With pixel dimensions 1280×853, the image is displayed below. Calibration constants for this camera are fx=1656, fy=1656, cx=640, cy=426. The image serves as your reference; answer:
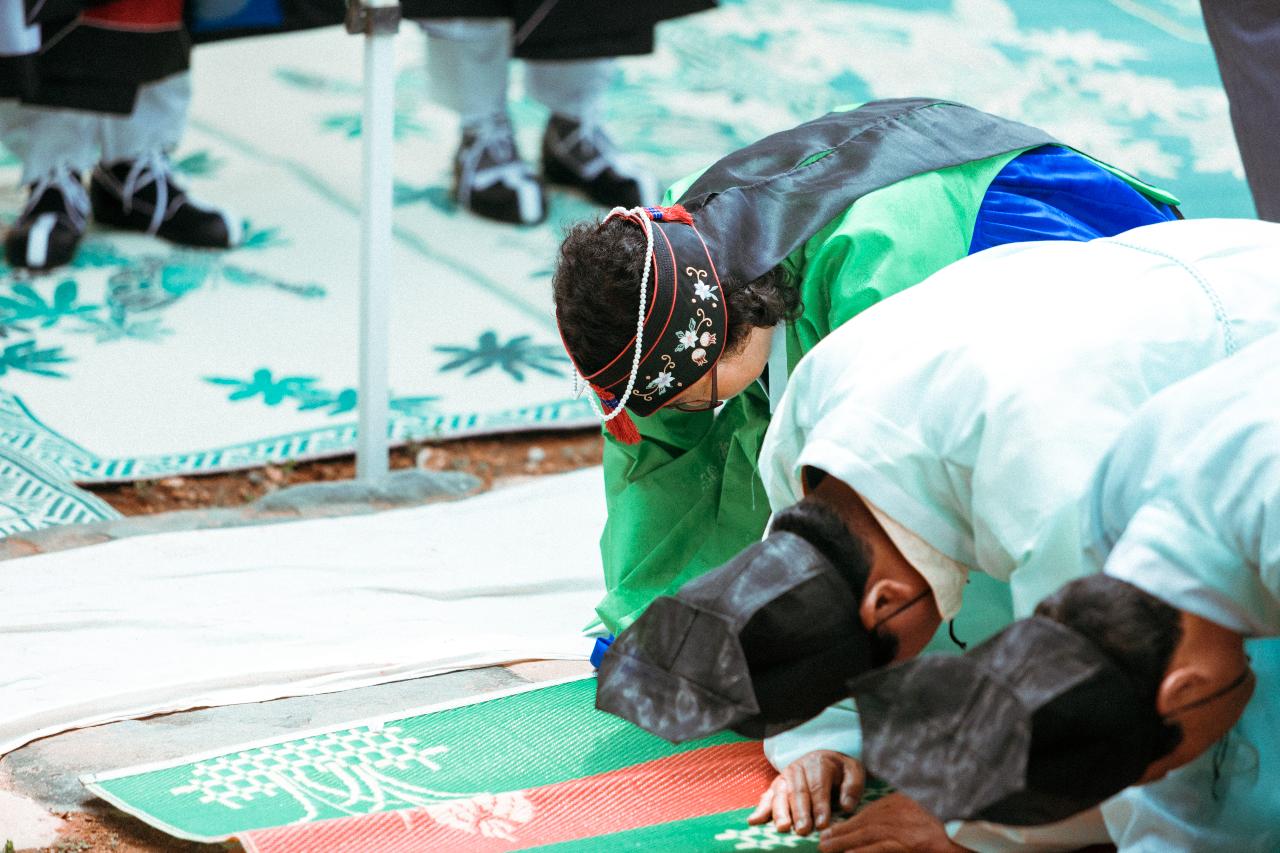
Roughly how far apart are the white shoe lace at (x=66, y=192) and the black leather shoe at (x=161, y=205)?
0.11 m

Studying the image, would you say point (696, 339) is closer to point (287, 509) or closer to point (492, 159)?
point (287, 509)

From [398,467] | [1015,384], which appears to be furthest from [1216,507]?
[398,467]

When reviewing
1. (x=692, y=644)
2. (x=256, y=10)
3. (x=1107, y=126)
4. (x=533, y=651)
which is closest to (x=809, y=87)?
(x=1107, y=126)

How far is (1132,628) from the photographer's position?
1539 millimetres

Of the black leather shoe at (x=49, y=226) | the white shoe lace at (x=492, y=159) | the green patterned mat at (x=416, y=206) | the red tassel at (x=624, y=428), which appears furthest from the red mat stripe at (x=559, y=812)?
the white shoe lace at (x=492, y=159)

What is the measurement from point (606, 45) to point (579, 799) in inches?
121

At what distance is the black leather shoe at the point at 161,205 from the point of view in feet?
15.4

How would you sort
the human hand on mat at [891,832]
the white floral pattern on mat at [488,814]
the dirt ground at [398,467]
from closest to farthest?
the human hand on mat at [891,832] → the white floral pattern on mat at [488,814] → the dirt ground at [398,467]

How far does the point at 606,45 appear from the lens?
15.9 ft

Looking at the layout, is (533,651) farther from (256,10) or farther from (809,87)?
(809,87)

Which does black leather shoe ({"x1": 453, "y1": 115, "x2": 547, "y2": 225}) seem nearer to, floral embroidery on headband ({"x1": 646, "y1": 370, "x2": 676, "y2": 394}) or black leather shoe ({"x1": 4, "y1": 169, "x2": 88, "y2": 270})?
black leather shoe ({"x1": 4, "y1": 169, "x2": 88, "y2": 270})

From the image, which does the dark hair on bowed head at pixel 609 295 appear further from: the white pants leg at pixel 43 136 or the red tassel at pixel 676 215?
the white pants leg at pixel 43 136

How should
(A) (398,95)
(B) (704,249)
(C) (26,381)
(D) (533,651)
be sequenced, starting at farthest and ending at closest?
(A) (398,95), (C) (26,381), (D) (533,651), (B) (704,249)

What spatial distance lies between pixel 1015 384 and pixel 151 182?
11.4 ft
